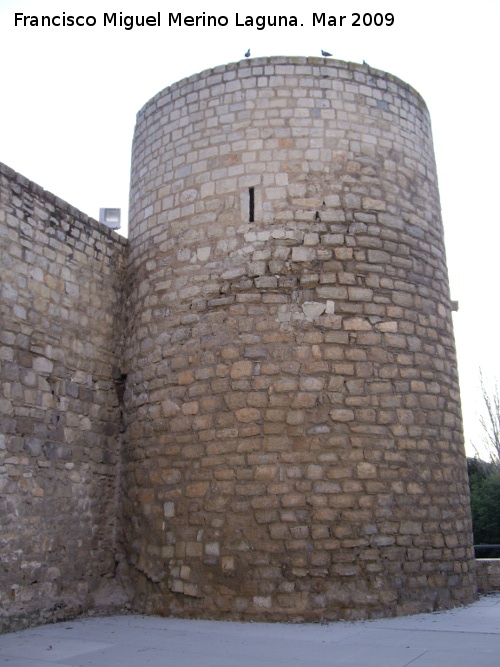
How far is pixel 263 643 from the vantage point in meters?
5.15

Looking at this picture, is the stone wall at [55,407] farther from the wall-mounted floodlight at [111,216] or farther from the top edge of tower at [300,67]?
the top edge of tower at [300,67]

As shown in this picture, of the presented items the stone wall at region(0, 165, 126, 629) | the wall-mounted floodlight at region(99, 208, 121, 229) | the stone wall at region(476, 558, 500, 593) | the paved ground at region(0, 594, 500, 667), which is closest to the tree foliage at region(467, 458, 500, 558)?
the stone wall at region(476, 558, 500, 593)

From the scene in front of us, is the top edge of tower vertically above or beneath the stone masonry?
above

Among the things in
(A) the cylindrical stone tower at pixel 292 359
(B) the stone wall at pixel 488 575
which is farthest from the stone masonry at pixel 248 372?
(B) the stone wall at pixel 488 575

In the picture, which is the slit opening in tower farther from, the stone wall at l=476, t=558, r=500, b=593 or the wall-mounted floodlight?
the stone wall at l=476, t=558, r=500, b=593

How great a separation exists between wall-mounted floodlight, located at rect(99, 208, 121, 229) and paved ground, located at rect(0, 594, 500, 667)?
5.05 m

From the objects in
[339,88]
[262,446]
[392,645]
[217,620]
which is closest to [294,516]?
[262,446]

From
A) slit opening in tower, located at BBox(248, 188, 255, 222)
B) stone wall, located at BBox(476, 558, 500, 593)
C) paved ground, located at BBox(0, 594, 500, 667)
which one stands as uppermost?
slit opening in tower, located at BBox(248, 188, 255, 222)

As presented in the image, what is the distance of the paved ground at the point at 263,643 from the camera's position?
452 centimetres

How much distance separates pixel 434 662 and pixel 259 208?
4.60m

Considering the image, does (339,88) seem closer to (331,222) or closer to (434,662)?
(331,222)

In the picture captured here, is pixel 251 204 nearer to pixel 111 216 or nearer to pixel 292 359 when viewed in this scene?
pixel 292 359

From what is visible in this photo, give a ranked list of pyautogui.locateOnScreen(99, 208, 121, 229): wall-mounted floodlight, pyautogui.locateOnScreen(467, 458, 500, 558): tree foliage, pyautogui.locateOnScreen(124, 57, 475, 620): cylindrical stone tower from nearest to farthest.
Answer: pyautogui.locateOnScreen(124, 57, 475, 620): cylindrical stone tower → pyautogui.locateOnScreen(99, 208, 121, 229): wall-mounted floodlight → pyautogui.locateOnScreen(467, 458, 500, 558): tree foliage

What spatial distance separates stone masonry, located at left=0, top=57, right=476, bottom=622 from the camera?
20.7 feet
